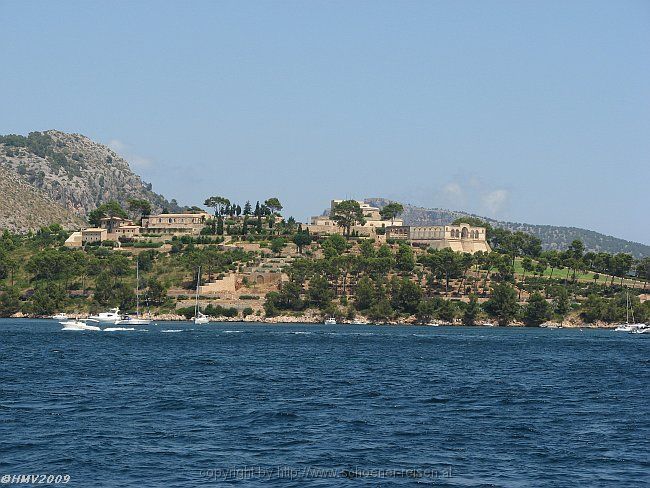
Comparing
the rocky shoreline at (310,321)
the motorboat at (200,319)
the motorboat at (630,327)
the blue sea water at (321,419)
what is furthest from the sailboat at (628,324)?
the blue sea water at (321,419)

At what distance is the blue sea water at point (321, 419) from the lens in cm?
3192

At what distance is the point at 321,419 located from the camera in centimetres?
4244

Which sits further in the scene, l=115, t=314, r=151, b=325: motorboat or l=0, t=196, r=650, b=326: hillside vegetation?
l=0, t=196, r=650, b=326: hillside vegetation

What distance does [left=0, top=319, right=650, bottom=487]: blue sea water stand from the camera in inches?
1257

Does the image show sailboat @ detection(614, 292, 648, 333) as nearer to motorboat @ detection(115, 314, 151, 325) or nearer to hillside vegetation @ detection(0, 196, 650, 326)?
hillside vegetation @ detection(0, 196, 650, 326)

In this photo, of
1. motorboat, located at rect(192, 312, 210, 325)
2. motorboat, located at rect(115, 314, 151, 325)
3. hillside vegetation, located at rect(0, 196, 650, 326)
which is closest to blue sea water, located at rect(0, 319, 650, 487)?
motorboat, located at rect(115, 314, 151, 325)

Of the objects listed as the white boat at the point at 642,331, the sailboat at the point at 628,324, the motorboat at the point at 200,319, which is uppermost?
the sailboat at the point at 628,324

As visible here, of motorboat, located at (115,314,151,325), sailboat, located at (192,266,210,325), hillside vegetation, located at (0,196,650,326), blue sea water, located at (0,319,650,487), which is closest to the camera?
blue sea water, located at (0,319,650,487)

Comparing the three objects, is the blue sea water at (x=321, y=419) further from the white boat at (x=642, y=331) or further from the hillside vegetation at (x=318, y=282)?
the hillside vegetation at (x=318, y=282)

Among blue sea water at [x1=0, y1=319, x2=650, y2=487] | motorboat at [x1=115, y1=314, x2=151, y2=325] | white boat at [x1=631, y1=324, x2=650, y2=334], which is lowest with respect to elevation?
blue sea water at [x1=0, y1=319, x2=650, y2=487]

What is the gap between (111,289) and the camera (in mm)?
158500

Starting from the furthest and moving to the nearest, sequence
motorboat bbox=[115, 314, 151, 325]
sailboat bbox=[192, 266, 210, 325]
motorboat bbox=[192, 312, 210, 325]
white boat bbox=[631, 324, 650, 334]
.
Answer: white boat bbox=[631, 324, 650, 334] < sailboat bbox=[192, 266, 210, 325] < motorboat bbox=[192, 312, 210, 325] < motorboat bbox=[115, 314, 151, 325]

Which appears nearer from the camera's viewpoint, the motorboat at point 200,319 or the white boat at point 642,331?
the motorboat at point 200,319

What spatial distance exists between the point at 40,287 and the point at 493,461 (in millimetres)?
139529
